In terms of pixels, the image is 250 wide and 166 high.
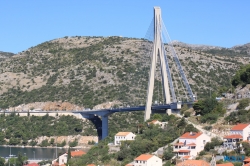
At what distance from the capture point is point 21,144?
79.1m

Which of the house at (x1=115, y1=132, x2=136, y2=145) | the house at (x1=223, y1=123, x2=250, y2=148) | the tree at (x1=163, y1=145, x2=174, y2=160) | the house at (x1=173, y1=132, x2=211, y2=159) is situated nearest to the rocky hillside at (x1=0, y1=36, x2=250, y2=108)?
the house at (x1=115, y1=132, x2=136, y2=145)

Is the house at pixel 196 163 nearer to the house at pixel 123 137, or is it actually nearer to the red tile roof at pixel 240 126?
the red tile roof at pixel 240 126

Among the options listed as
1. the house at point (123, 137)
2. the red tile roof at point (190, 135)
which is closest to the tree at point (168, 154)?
the red tile roof at point (190, 135)

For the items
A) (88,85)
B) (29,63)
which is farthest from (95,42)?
(88,85)

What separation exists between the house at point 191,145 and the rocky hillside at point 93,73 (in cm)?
3381

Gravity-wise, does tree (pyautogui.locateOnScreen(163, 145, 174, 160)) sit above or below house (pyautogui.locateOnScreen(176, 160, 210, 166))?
above

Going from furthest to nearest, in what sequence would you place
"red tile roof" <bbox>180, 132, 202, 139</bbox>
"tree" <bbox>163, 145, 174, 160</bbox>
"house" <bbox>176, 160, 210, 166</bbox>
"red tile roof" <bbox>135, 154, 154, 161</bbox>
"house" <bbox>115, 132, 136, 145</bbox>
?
"house" <bbox>115, 132, 136, 145</bbox>, "red tile roof" <bbox>180, 132, 202, 139</bbox>, "tree" <bbox>163, 145, 174, 160</bbox>, "red tile roof" <bbox>135, 154, 154, 161</bbox>, "house" <bbox>176, 160, 210, 166</bbox>

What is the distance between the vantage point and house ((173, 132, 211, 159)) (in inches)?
1684

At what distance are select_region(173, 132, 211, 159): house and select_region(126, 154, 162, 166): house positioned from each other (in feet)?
4.94

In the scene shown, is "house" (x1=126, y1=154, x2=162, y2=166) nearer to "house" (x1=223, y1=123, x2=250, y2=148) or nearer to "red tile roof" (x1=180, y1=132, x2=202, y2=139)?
"red tile roof" (x1=180, y1=132, x2=202, y2=139)

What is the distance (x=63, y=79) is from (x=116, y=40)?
17.6 m

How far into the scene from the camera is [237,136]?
137 feet

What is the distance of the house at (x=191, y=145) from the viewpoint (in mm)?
42781

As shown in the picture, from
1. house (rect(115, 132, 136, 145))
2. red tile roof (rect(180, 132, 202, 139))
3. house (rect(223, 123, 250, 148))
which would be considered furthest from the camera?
house (rect(115, 132, 136, 145))
